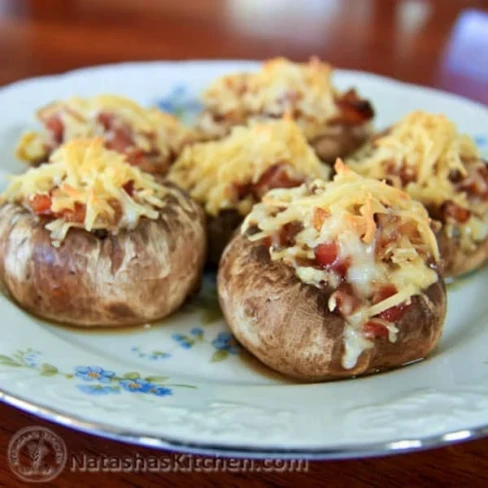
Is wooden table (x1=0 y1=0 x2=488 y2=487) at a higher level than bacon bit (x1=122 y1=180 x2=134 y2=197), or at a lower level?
lower

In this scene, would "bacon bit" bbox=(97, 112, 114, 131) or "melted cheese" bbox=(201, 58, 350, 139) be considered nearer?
"bacon bit" bbox=(97, 112, 114, 131)

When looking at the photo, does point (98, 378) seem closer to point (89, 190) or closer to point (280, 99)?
point (89, 190)

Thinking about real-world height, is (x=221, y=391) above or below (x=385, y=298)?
below

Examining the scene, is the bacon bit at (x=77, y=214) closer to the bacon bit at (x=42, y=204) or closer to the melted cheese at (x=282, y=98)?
the bacon bit at (x=42, y=204)

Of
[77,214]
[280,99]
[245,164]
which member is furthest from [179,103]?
[77,214]

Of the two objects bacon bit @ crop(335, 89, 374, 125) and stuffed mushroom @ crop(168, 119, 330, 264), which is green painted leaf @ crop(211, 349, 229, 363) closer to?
stuffed mushroom @ crop(168, 119, 330, 264)

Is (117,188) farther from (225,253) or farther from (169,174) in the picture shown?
(169,174)

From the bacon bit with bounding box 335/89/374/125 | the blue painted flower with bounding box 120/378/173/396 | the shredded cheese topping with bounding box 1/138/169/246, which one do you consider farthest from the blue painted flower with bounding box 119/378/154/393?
the bacon bit with bounding box 335/89/374/125
